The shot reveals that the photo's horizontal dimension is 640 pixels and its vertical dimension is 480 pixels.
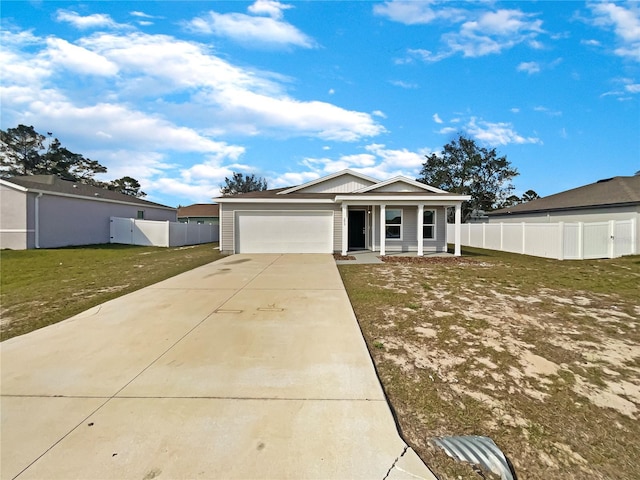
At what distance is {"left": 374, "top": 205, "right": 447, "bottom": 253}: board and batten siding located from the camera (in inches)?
613

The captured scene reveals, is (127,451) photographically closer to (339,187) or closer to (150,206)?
(339,187)

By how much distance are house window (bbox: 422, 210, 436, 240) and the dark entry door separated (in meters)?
3.17

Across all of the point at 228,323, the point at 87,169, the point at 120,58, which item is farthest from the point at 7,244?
the point at 87,169

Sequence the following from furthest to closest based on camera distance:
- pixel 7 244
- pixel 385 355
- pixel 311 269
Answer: pixel 7 244 < pixel 311 269 < pixel 385 355

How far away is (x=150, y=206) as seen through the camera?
2664 cm

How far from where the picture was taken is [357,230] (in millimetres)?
17656

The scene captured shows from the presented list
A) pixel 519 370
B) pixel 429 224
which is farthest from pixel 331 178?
pixel 519 370

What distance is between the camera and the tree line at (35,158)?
3703 centimetres

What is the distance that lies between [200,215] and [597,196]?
38902mm

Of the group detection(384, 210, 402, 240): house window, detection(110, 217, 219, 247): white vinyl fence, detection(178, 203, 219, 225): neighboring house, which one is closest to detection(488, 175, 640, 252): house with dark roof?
detection(384, 210, 402, 240): house window

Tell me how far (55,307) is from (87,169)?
4634cm

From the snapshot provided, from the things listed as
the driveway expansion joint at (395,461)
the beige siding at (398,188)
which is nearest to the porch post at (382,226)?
the beige siding at (398,188)

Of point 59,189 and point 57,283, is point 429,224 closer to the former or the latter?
point 57,283

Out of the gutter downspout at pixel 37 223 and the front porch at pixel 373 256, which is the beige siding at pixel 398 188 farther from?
the gutter downspout at pixel 37 223
